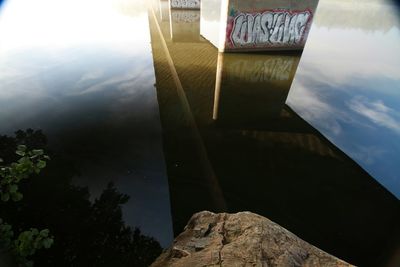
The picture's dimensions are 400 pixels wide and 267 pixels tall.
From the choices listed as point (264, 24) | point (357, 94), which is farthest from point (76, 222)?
point (264, 24)

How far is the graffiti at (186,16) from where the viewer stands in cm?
2283

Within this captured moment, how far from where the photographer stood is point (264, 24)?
14570 millimetres

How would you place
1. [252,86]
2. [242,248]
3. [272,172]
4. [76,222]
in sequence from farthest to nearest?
[252,86]
[272,172]
[76,222]
[242,248]

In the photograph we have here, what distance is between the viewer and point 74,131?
25.7 ft

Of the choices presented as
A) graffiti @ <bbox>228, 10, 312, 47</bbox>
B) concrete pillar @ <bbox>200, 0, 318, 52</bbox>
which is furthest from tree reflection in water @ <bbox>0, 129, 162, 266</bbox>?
graffiti @ <bbox>228, 10, 312, 47</bbox>

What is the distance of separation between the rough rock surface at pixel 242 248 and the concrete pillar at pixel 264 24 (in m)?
12.7

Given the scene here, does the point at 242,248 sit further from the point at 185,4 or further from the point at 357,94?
the point at 185,4

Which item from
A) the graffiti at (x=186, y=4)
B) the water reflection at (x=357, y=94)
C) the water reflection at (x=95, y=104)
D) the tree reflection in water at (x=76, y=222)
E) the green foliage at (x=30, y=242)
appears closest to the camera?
the green foliage at (x=30, y=242)

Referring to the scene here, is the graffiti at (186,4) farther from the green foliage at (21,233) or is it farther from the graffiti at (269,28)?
the green foliage at (21,233)

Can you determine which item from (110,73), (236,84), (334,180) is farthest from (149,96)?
(334,180)

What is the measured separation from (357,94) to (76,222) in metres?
11.0

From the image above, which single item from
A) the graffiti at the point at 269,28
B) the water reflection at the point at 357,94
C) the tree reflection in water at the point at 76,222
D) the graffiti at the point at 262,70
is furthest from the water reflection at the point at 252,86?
the tree reflection in water at the point at 76,222

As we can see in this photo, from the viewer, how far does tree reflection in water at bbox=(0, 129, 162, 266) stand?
4570mm

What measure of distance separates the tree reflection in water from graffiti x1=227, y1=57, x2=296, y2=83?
26.2 ft
